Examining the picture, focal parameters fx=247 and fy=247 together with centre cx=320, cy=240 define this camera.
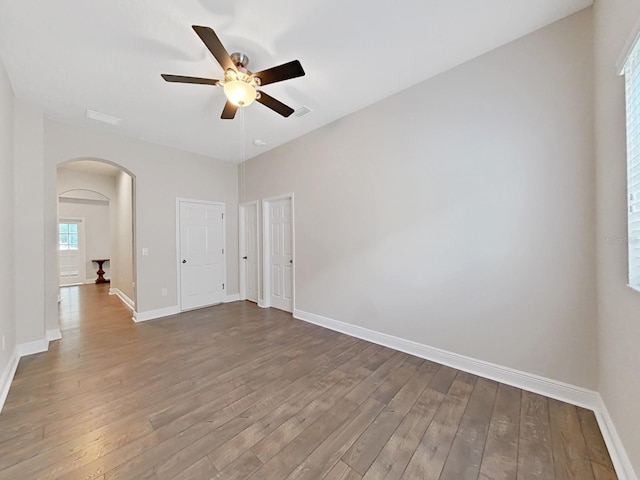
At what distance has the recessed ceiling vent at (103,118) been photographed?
10.3 ft

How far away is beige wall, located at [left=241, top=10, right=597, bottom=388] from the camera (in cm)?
191

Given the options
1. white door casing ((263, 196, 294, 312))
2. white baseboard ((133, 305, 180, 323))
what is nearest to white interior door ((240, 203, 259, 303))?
white door casing ((263, 196, 294, 312))

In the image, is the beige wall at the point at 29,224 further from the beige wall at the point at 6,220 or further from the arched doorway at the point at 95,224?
the arched doorway at the point at 95,224

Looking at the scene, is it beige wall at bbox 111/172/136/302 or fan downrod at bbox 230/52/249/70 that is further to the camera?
beige wall at bbox 111/172/136/302

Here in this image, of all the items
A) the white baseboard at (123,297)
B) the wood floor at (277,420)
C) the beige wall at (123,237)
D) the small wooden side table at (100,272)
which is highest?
the beige wall at (123,237)

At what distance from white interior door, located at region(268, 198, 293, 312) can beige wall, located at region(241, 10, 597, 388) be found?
112cm

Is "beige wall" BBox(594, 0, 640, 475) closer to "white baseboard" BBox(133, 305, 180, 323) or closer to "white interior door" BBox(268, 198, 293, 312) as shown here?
"white interior door" BBox(268, 198, 293, 312)

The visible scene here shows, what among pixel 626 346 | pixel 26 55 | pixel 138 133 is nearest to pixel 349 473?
pixel 626 346

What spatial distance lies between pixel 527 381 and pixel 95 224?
10.5 metres

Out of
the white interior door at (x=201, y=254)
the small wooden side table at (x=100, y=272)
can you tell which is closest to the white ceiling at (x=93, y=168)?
the white interior door at (x=201, y=254)

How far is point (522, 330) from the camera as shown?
6.98ft

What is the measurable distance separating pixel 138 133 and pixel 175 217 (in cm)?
140

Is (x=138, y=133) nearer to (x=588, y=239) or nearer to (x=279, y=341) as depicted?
(x=279, y=341)

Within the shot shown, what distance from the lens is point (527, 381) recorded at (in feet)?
6.89
